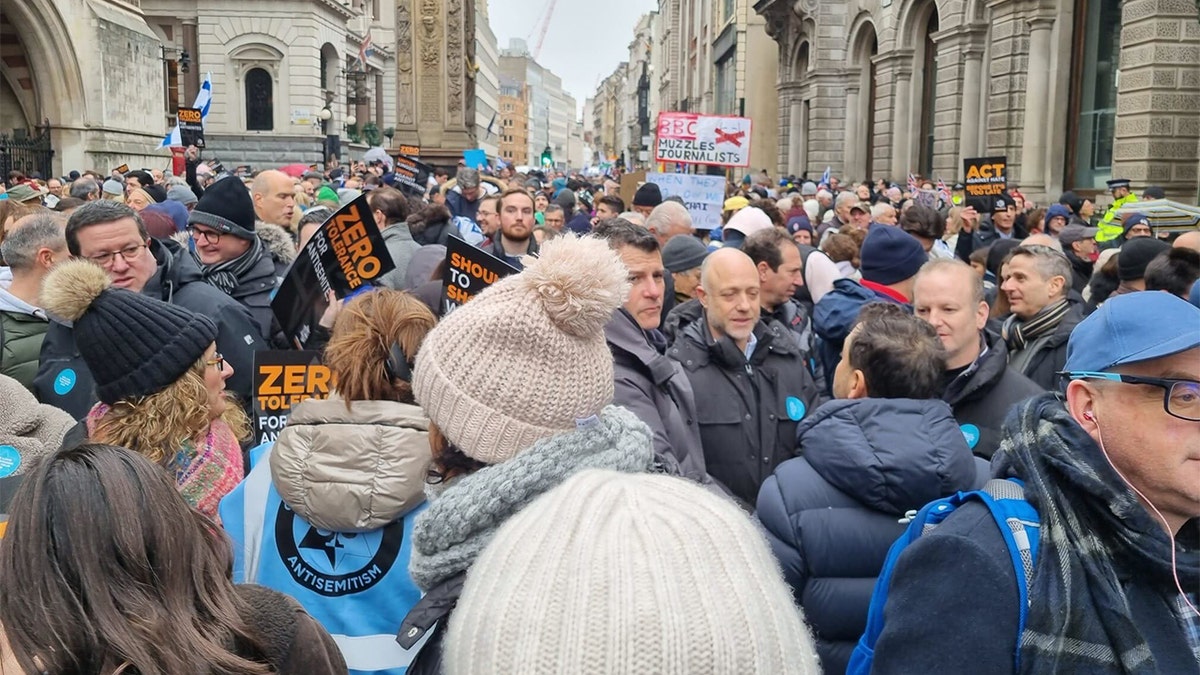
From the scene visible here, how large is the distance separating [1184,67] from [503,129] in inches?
6936

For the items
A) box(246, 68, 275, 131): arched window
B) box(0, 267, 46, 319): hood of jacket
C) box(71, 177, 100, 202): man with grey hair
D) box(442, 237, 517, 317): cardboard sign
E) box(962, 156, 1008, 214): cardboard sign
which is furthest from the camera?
box(246, 68, 275, 131): arched window

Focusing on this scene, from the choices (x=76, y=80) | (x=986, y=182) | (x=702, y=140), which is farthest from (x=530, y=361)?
(x=76, y=80)

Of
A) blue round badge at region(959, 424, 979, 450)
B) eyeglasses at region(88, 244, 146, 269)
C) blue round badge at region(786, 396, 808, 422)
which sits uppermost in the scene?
eyeglasses at region(88, 244, 146, 269)

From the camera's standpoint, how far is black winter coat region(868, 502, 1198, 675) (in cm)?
203

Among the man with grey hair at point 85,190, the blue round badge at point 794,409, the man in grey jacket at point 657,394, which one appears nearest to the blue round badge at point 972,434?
the blue round badge at point 794,409

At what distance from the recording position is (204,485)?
322cm

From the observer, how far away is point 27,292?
16.4 ft

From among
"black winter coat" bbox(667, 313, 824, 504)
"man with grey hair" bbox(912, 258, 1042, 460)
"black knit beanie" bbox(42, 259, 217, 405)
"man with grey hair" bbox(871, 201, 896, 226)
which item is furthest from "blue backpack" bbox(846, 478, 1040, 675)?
"man with grey hair" bbox(871, 201, 896, 226)

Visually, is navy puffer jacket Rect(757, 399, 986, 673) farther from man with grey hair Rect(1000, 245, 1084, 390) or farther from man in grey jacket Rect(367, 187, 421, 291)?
man in grey jacket Rect(367, 187, 421, 291)

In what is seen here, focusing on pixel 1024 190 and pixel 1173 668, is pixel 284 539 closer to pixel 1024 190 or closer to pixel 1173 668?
pixel 1173 668

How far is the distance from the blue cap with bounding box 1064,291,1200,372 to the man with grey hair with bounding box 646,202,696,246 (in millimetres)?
6453

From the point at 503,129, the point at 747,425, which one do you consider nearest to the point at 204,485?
the point at 747,425

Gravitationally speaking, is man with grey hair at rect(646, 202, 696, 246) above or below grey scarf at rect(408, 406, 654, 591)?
above

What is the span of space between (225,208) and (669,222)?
4079 mm
